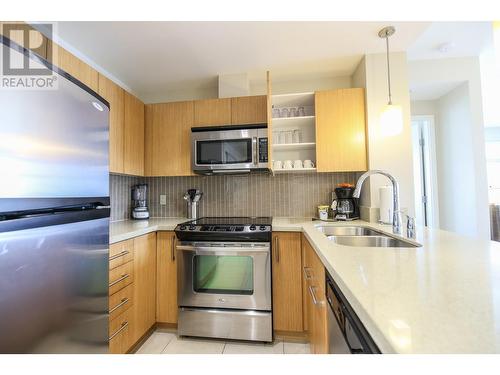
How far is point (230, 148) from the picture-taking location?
2000 millimetres

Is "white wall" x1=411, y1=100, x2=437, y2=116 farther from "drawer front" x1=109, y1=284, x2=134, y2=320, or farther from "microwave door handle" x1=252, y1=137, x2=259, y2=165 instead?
"drawer front" x1=109, y1=284, x2=134, y2=320

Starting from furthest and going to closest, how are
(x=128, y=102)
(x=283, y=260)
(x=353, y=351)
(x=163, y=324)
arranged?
(x=128, y=102), (x=163, y=324), (x=283, y=260), (x=353, y=351)

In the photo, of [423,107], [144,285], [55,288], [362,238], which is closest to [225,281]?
[144,285]

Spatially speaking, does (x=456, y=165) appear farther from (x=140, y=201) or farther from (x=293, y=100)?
(x=140, y=201)

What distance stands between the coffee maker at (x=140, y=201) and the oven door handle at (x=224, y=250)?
789 mm

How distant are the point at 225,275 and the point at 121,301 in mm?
722

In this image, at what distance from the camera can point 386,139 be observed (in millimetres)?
1927

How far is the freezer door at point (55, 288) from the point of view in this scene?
60cm

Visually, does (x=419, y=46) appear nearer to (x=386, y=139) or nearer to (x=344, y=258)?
(x=386, y=139)

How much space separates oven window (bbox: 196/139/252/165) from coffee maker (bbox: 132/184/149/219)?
2.70 ft
